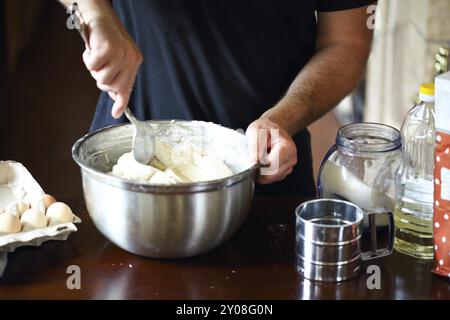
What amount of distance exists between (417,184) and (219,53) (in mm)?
578

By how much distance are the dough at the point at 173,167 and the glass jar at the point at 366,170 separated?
0.19m

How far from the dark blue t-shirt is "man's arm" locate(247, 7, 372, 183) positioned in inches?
1.3

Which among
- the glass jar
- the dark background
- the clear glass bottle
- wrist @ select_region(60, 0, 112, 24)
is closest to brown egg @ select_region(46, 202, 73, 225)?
wrist @ select_region(60, 0, 112, 24)

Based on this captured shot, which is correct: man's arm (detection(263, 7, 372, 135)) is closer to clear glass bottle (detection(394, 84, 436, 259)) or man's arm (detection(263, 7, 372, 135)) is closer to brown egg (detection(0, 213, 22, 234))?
clear glass bottle (detection(394, 84, 436, 259))

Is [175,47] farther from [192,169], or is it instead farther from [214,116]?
[192,169]

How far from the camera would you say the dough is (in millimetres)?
1227

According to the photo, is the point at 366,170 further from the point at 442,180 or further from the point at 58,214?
the point at 58,214

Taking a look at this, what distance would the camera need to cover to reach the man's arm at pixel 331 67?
1561 mm

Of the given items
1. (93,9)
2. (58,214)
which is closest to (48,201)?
(58,214)

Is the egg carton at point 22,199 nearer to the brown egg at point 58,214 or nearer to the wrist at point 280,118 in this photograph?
the brown egg at point 58,214

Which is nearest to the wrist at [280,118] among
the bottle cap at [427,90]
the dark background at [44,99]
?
the bottle cap at [427,90]

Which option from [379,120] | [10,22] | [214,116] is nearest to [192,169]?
[214,116]

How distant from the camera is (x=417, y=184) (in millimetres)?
1268

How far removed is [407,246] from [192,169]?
1.33 feet
